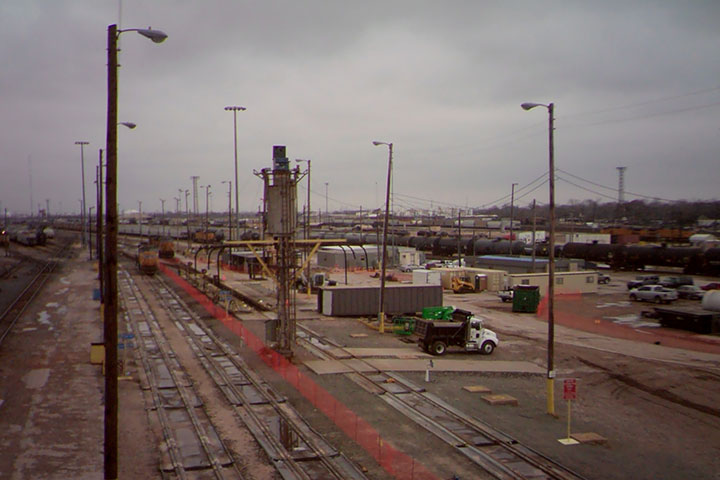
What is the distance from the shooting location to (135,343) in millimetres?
29672

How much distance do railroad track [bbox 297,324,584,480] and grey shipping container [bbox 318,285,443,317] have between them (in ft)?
44.4

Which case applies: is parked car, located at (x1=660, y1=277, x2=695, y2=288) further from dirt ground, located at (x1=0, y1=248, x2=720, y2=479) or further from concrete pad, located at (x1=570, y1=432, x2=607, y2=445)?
concrete pad, located at (x1=570, y1=432, x2=607, y2=445)

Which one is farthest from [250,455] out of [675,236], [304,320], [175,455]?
[675,236]

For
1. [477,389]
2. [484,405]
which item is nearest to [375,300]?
[477,389]

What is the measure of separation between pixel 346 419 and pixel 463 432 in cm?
355

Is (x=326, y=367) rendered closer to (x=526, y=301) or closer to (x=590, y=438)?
(x=590, y=438)

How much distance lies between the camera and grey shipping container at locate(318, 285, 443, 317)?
3822 cm

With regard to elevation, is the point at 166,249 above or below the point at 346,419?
above

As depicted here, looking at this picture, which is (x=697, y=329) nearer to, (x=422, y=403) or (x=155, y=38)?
(x=422, y=403)

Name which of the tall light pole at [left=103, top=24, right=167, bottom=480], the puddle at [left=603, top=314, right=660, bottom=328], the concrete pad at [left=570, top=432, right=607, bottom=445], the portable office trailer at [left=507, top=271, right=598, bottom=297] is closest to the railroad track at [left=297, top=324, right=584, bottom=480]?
the concrete pad at [left=570, top=432, right=607, bottom=445]

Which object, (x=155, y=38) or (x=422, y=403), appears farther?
(x=422, y=403)

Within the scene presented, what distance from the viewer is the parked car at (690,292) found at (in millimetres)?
48219

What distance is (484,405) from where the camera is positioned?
1948 cm

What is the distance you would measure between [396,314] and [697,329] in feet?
59.5
